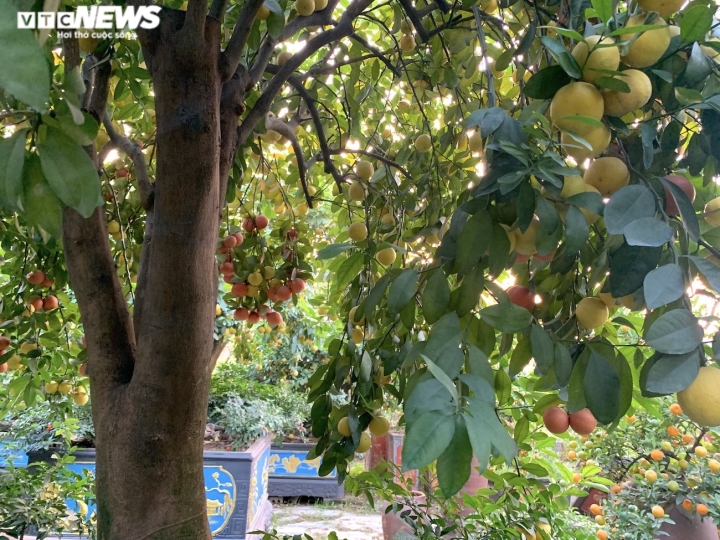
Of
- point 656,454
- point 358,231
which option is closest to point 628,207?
point 358,231

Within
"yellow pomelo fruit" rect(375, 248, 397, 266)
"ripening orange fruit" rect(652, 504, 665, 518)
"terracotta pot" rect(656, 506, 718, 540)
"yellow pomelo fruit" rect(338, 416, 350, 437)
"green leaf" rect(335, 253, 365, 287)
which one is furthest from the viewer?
"terracotta pot" rect(656, 506, 718, 540)

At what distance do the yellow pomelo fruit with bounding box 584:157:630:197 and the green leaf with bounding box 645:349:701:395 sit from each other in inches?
8.0

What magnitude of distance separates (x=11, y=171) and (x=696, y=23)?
65 cm

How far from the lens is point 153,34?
80 cm

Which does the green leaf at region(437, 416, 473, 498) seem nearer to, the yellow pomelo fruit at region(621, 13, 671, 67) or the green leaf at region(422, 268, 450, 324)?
the green leaf at region(422, 268, 450, 324)

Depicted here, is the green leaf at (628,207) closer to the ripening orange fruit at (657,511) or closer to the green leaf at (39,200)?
the green leaf at (39,200)

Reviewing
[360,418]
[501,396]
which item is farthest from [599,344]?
[360,418]

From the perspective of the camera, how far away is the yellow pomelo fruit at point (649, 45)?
0.50 metres

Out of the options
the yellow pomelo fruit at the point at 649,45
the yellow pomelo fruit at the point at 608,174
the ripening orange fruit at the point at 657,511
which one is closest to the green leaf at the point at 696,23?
the yellow pomelo fruit at the point at 649,45

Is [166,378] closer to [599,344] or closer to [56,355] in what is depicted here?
[599,344]

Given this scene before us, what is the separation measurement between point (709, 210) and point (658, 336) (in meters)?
0.27

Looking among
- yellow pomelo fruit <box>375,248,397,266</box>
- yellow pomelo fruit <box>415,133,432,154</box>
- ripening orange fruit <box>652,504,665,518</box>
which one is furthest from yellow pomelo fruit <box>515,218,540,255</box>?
ripening orange fruit <box>652,504,665,518</box>

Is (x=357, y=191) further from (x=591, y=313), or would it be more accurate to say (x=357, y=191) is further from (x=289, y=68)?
(x=591, y=313)

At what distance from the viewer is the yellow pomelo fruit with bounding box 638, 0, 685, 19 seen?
51 centimetres
